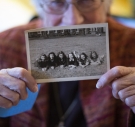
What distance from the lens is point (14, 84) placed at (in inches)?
28.1

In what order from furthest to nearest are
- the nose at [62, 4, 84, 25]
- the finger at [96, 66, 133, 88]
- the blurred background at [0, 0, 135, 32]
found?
the blurred background at [0, 0, 135, 32] → the nose at [62, 4, 84, 25] → the finger at [96, 66, 133, 88]

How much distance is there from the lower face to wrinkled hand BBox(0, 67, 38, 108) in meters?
0.31

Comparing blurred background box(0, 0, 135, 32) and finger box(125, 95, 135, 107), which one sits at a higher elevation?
blurred background box(0, 0, 135, 32)

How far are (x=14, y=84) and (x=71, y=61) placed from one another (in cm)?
20

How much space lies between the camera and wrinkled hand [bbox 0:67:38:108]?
71 centimetres

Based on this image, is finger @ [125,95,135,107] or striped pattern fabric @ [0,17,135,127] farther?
striped pattern fabric @ [0,17,135,127]

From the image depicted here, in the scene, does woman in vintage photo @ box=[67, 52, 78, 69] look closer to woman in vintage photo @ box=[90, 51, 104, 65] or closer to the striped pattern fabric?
woman in vintage photo @ box=[90, 51, 104, 65]

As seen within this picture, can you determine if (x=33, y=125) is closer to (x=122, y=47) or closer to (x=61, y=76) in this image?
(x=61, y=76)

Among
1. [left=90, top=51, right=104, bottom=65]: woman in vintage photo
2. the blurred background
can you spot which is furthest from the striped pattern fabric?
the blurred background

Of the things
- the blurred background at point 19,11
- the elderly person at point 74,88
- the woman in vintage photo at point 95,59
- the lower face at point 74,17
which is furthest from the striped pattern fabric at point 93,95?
the blurred background at point 19,11

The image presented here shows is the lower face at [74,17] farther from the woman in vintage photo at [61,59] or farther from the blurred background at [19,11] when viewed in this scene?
the blurred background at [19,11]

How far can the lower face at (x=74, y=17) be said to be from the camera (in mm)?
917

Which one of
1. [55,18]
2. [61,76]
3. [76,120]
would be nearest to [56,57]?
[61,76]

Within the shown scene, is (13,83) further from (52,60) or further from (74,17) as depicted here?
(74,17)
